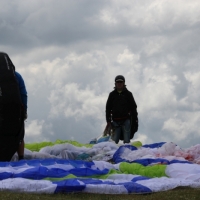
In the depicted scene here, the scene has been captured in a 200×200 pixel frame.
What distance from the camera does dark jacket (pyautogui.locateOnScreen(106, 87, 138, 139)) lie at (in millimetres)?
16719

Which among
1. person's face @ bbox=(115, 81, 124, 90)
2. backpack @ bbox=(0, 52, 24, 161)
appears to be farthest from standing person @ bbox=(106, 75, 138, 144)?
backpack @ bbox=(0, 52, 24, 161)

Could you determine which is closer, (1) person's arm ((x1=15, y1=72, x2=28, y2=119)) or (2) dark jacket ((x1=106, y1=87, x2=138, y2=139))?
(1) person's arm ((x1=15, y1=72, x2=28, y2=119))

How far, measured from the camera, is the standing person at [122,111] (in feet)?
54.8

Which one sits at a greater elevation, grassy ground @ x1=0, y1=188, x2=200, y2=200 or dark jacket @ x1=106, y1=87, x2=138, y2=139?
→ dark jacket @ x1=106, y1=87, x2=138, y2=139

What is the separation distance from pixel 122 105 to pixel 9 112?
518cm

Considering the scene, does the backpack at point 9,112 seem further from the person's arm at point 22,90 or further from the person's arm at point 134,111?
the person's arm at point 134,111

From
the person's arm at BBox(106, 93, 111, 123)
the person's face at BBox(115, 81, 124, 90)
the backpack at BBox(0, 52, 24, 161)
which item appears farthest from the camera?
the person's arm at BBox(106, 93, 111, 123)

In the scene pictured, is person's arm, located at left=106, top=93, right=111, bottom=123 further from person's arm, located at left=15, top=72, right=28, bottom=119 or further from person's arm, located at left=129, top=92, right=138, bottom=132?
person's arm, located at left=15, top=72, right=28, bottom=119

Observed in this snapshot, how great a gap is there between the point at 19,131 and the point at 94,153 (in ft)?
8.91

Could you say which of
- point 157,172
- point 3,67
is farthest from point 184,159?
point 3,67

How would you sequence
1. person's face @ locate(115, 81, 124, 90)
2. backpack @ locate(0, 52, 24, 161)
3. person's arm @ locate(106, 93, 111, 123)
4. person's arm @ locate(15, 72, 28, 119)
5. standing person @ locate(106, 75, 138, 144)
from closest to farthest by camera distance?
backpack @ locate(0, 52, 24, 161), person's arm @ locate(15, 72, 28, 119), person's face @ locate(115, 81, 124, 90), standing person @ locate(106, 75, 138, 144), person's arm @ locate(106, 93, 111, 123)

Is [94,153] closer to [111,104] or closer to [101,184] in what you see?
[111,104]

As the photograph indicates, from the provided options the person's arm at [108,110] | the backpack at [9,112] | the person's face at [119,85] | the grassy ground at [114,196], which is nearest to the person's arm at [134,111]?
the person's face at [119,85]

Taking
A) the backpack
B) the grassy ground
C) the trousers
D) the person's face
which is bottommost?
the grassy ground
